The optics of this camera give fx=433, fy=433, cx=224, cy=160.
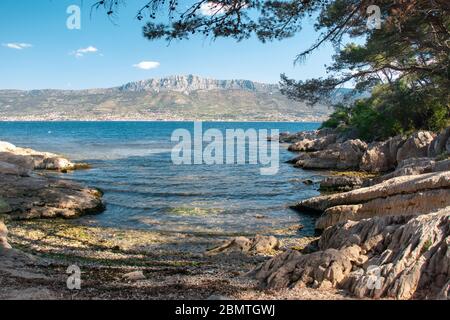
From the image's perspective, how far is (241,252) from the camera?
673 inches

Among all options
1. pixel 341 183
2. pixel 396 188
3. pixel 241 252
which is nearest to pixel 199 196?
pixel 341 183

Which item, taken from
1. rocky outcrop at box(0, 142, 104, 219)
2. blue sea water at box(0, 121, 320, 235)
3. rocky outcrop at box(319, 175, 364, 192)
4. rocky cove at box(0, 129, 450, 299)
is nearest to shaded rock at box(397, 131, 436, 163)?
rocky cove at box(0, 129, 450, 299)

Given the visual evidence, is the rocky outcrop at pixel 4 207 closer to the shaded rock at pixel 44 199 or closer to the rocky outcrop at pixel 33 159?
the shaded rock at pixel 44 199

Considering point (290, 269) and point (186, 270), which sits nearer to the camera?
point (290, 269)

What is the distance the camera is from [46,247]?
1744cm

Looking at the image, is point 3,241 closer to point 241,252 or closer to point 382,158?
point 241,252

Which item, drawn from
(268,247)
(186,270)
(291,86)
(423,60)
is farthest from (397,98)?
(186,270)

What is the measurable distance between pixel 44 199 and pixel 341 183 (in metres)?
Answer: 20.4

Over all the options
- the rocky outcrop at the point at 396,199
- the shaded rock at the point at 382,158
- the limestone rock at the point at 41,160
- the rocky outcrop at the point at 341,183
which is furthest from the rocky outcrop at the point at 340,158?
the limestone rock at the point at 41,160

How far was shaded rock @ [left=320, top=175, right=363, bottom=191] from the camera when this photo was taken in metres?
31.5

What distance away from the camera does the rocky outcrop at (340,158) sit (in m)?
44.3

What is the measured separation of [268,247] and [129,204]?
13.8 meters

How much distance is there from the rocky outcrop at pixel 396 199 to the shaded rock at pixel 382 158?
63.1ft
